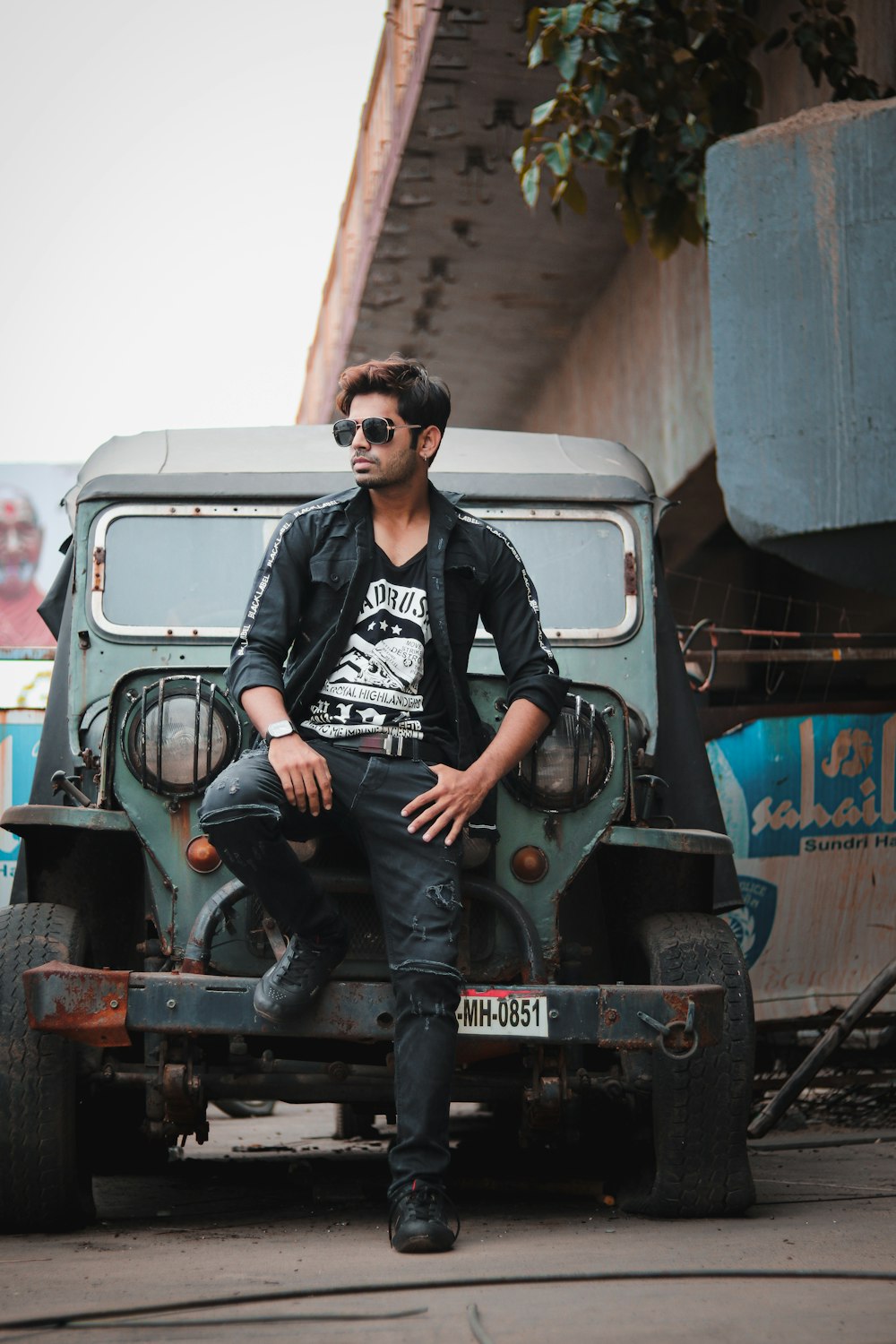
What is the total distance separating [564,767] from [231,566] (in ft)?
4.97

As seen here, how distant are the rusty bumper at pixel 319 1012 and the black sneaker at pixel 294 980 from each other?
35mm

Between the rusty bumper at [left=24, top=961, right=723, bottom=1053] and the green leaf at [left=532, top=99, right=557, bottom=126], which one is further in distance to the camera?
the green leaf at [left=532, top=99, right=557, bottom=126]

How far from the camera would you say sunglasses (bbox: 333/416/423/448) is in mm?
4188

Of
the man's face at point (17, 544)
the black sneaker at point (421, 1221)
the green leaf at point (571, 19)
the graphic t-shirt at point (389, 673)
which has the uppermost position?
the man's face at point (17, 544)

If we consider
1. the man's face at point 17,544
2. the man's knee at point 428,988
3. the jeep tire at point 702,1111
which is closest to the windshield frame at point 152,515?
the man's knee at point 428,988

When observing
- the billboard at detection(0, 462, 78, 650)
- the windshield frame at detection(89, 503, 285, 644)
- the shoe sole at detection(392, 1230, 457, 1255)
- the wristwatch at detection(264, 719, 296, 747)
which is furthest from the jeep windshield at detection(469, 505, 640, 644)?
the billboard at detection(0, 462, 78, 650)

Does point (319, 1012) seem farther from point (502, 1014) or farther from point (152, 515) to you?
point (152, 515)

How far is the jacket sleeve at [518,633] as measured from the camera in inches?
163

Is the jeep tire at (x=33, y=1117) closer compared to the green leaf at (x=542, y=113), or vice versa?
the jeep tire at (x=33, y=1117)

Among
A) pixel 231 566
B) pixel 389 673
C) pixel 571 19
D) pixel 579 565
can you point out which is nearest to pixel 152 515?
pixel 231 566

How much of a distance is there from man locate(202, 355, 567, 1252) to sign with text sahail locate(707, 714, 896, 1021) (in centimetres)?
298

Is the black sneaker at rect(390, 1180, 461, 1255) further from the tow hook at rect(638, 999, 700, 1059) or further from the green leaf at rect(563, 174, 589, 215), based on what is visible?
the green leaf at rect(563, 174, 589, 215)

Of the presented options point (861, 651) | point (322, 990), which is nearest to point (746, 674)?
point (861, 651)

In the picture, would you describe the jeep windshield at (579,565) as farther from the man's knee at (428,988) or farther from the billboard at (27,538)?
the billboard at (27,538)
